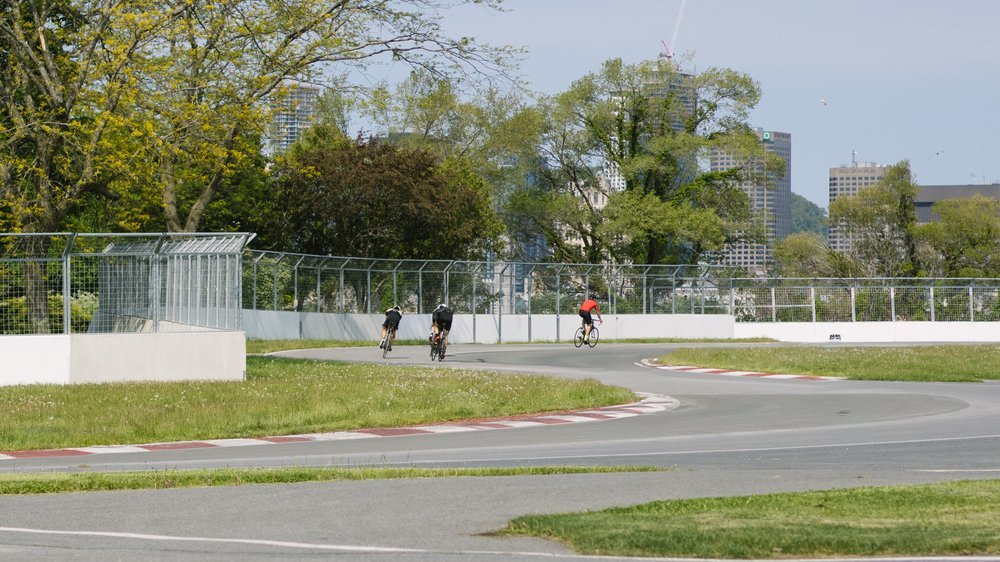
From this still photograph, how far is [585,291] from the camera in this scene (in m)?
50.7

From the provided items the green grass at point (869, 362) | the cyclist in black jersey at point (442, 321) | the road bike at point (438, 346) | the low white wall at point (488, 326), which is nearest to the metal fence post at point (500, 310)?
the low white wall at point (488, 326)

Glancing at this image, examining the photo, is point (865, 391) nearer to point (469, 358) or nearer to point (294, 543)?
point (469, 358)

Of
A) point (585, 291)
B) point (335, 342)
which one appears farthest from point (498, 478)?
point (585, 291)

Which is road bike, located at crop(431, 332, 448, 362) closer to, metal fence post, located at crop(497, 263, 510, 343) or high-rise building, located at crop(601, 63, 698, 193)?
metal fence post, located at crop(497, 263, 510, 343)

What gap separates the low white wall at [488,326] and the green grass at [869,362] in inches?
513

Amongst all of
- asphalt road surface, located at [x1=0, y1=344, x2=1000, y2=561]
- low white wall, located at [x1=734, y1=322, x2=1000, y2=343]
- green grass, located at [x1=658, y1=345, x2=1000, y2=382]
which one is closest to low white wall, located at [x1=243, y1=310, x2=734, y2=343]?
low white wall, located at [x1=734, y1=322, x2=1000, y2=343]

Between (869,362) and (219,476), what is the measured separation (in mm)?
22360

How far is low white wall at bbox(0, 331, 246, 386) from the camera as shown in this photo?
2202 centimetres

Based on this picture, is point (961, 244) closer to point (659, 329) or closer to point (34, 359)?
point (659, 329)

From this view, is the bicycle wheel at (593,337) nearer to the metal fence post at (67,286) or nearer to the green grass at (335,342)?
the green grass at (335,342)

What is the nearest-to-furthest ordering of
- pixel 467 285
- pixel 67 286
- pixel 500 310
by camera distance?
pixel 67 286, pixel 467 285, pixel 500 310

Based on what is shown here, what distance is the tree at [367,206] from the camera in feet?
183

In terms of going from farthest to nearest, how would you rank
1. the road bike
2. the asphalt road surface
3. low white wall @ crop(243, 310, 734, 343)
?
low white wall @ crop(243, 310, 734, 343), the road bike, the asphalt road surface

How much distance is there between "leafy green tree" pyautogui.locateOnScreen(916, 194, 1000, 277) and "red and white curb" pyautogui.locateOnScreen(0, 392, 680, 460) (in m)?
75.4
